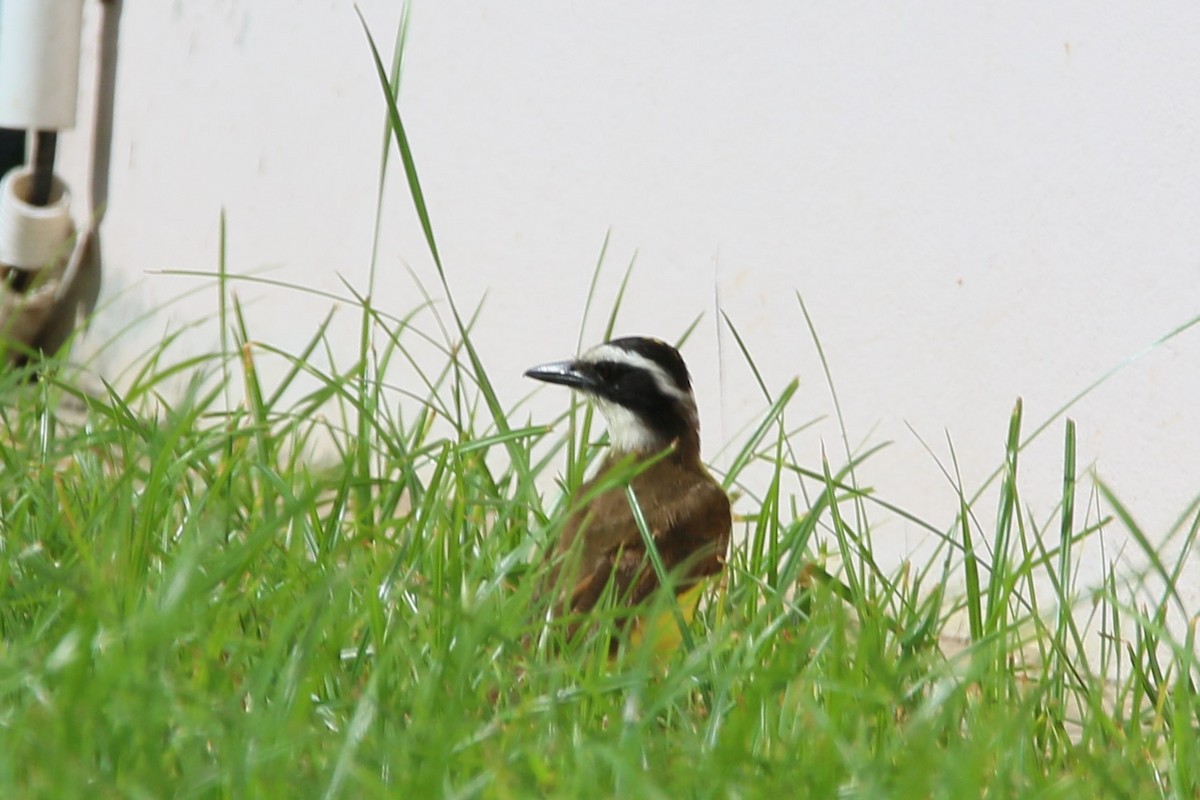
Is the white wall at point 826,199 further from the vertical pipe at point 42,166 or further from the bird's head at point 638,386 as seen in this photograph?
the vertical pipe at point 42,166

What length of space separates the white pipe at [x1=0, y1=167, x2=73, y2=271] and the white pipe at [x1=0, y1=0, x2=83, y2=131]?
11.4 inches

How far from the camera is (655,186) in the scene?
5141 mm

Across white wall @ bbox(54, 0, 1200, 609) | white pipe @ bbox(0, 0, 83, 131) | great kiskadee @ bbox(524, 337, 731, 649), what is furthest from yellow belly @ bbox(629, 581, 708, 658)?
white pipe @ bbox(0, 0, 83, 131)

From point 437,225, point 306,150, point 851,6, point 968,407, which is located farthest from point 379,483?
point 306,150

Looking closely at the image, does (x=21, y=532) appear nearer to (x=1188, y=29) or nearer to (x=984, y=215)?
(x=984, y=215)

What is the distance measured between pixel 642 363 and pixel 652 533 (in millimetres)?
541

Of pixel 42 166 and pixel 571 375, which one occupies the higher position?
pixel 571 375

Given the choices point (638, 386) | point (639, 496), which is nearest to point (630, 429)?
point (638, 386)

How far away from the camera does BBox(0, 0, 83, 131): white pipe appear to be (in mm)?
7754

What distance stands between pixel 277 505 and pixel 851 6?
6.18 ft

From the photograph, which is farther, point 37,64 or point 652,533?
point 37,64

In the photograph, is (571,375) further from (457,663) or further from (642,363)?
(457,663)

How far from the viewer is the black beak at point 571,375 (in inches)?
168

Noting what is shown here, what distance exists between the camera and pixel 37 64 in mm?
7746
